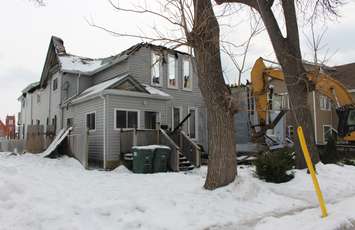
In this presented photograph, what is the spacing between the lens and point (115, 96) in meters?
14.5

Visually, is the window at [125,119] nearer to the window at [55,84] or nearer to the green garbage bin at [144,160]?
the green garbage bin at [144,160]

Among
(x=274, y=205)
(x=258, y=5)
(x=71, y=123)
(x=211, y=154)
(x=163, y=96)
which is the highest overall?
(x=258, y=5)

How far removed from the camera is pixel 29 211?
511cm

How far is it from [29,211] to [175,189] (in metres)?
3.63

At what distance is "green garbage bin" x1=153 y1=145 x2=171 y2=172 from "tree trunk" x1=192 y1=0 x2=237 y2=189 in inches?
193

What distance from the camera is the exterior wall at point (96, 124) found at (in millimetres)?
14695

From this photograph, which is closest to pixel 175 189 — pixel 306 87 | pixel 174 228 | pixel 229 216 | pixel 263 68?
pixel 229 216

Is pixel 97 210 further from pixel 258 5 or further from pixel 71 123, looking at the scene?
pixel 71 123

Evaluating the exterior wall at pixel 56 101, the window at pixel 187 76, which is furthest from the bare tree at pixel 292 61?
the exterior wall at pixel 56 101

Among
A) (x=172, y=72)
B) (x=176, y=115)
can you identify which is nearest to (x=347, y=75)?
(x=172, y=72)

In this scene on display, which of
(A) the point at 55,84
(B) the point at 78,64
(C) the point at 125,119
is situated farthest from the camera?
(A) the point at 55,84

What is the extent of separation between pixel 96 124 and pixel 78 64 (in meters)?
6.79

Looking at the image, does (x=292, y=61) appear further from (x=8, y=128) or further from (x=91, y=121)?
(x=8, y=128)

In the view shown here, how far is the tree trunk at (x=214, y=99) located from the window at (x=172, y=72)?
1118cm
